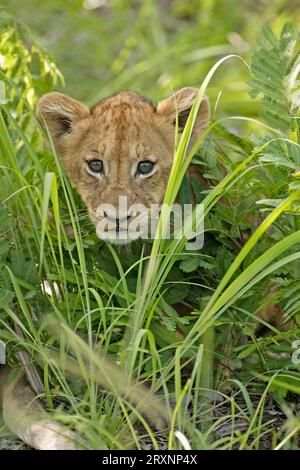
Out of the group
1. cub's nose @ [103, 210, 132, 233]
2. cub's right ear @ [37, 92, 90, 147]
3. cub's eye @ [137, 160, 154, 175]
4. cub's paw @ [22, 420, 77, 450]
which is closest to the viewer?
cub's paw @ [22, 420, 77, 450]

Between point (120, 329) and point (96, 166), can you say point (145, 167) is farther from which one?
point (120, 329)

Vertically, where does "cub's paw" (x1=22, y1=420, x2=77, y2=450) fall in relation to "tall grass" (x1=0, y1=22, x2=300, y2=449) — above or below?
below

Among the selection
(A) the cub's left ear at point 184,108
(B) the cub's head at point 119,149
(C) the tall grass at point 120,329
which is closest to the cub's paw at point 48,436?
(C) the tall grass at point 120,329

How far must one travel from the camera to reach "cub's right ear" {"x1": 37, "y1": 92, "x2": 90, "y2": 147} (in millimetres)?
4203

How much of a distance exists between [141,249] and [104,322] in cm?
64

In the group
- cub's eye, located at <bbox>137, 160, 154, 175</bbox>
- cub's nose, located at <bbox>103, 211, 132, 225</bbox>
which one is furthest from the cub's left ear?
cub's nose, located at <bbox>103, 211, 132, 225</bbox>

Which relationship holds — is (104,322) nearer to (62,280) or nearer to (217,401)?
(62,280)

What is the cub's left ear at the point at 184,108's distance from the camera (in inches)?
164

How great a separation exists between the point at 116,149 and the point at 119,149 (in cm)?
1

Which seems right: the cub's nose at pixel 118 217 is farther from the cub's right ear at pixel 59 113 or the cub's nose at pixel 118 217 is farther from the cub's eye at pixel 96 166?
the cub's right ear at pixel 59 113

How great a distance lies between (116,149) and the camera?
4.05 m

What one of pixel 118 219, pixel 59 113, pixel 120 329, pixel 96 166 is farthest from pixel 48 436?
pixel 59 113

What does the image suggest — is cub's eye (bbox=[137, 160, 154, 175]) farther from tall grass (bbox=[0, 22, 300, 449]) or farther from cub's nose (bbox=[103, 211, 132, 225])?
tall grass (bbox=[0, 22, 300, 449])

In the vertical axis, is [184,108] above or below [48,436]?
above
